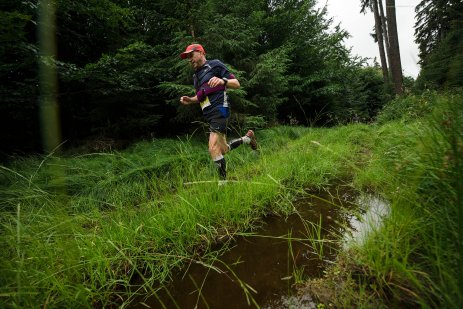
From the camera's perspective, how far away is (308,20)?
11523mm

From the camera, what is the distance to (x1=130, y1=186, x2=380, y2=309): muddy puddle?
1.32 metres

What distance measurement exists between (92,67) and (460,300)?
20.2 ft

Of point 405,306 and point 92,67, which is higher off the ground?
point 92,67

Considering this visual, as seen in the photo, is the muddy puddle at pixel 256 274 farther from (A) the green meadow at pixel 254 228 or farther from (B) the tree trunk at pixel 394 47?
(B) the tree trunk at pixel 394 47

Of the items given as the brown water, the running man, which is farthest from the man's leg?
the brown water

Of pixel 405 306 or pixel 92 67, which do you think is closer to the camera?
pixel 405 306

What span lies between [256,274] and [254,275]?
1cm

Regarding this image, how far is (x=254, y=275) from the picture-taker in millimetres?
1499

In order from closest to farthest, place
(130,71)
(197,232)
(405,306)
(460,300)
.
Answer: (460,300), (405,306), (197,232), (130,71)

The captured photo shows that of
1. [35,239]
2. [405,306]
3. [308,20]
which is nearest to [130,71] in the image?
[35,239]

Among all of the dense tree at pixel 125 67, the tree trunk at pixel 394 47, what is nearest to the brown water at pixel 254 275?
the dense tree at pixel 125 67

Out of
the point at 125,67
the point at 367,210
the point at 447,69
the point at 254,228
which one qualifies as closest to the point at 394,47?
the point at 447,69

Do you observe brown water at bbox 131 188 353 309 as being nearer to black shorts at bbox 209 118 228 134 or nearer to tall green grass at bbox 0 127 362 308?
tall green grass at bbox 0 127 362 308

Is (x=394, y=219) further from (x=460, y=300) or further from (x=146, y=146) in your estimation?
(x=146, y=146)
